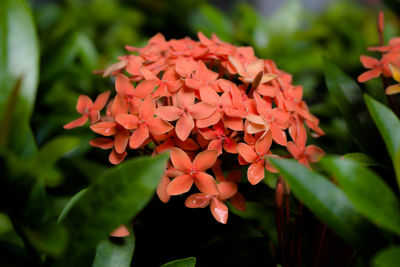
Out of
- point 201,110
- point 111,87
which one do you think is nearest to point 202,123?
point 201,110

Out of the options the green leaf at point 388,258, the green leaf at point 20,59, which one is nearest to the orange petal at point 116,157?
the green leaf at point 20,59

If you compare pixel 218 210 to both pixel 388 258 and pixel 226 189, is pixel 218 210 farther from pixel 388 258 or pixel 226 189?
pixel 388 258

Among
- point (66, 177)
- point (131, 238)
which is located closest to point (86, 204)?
point (131, 238)

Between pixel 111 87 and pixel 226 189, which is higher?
pixel 226 189

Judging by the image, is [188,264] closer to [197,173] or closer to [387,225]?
[197,173]

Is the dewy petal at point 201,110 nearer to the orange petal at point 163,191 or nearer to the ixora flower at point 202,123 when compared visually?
the ixora flower at point 202,123

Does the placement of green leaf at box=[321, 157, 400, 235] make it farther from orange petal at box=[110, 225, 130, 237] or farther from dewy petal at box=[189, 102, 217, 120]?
orange petal at box=[110, 225, 130, 237]

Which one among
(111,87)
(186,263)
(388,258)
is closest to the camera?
(388,258)
